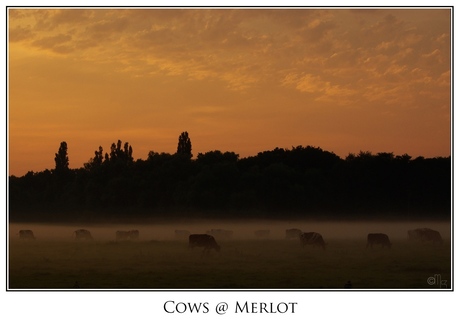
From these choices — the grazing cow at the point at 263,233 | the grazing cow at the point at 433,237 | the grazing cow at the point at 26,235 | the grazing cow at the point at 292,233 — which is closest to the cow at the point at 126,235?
the grazing cow at the point at 26,235

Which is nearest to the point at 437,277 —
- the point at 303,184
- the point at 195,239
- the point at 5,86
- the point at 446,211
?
the point at 446,211

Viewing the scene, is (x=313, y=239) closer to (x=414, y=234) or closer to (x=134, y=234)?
(x=414, y=234)

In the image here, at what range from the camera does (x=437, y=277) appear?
106ft

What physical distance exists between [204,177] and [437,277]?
7.13 meters

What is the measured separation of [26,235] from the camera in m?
32.7

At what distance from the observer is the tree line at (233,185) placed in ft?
109

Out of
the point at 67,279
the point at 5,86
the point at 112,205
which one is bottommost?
the point at 67,279

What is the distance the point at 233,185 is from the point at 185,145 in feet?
5.93

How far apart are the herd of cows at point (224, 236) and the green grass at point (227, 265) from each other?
0.59ft

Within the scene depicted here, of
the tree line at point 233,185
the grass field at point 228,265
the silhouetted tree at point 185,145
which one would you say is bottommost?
the grass field at point 228,265

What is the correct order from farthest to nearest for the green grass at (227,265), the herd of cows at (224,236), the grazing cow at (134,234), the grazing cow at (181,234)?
the grazing cow at (134,234) → the grazing cow at (181,234) → the herd of cows at (224,236) → the green grass at (227,265)

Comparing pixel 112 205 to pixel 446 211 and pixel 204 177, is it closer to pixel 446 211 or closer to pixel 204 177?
pixel 204 177

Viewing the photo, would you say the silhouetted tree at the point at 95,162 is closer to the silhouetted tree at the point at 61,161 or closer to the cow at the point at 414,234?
the silhouetted tree at the point at 61,161

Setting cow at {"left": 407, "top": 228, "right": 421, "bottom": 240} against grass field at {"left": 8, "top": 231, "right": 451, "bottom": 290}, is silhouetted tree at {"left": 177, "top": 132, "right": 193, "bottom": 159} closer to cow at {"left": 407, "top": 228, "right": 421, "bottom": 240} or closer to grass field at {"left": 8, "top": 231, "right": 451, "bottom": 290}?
grass field at {"left": 8, "top": 231, "right": 451, "bottom": 290}
